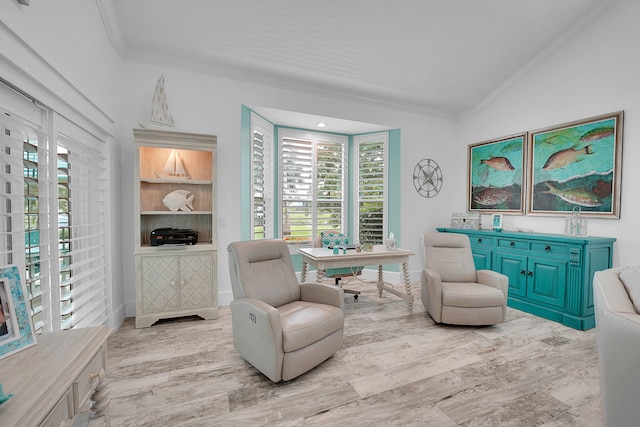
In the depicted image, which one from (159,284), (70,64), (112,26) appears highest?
(112,26)

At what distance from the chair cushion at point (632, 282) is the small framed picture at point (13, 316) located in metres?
2.74

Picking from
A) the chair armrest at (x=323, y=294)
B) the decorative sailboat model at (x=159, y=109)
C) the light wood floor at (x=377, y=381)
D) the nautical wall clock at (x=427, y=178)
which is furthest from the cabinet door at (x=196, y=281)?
the nautical wall clock at (x=427, y=178)

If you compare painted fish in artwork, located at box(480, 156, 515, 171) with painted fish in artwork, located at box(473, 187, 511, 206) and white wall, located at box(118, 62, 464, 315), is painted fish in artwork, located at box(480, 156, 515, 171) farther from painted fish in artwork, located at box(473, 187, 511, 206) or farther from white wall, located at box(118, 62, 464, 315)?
white wall, located at box(118, 62, 464, 315)

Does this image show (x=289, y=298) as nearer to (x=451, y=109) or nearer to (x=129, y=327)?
(x=129, y=327)

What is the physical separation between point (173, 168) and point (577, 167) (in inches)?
196

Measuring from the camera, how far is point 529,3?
3285 mm

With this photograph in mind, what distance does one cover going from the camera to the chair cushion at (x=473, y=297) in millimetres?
3080

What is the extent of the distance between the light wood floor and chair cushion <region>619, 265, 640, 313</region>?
886 millimetres

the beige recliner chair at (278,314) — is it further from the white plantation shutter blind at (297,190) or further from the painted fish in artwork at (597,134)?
the painted fish in artwork at (597,134)

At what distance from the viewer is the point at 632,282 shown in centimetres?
163

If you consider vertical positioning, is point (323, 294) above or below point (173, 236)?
below

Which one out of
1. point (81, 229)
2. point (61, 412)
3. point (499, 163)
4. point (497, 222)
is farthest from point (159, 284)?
point (499, 163)

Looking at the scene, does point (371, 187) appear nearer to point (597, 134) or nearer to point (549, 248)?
point (549, 248)

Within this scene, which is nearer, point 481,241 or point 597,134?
point 597,134
